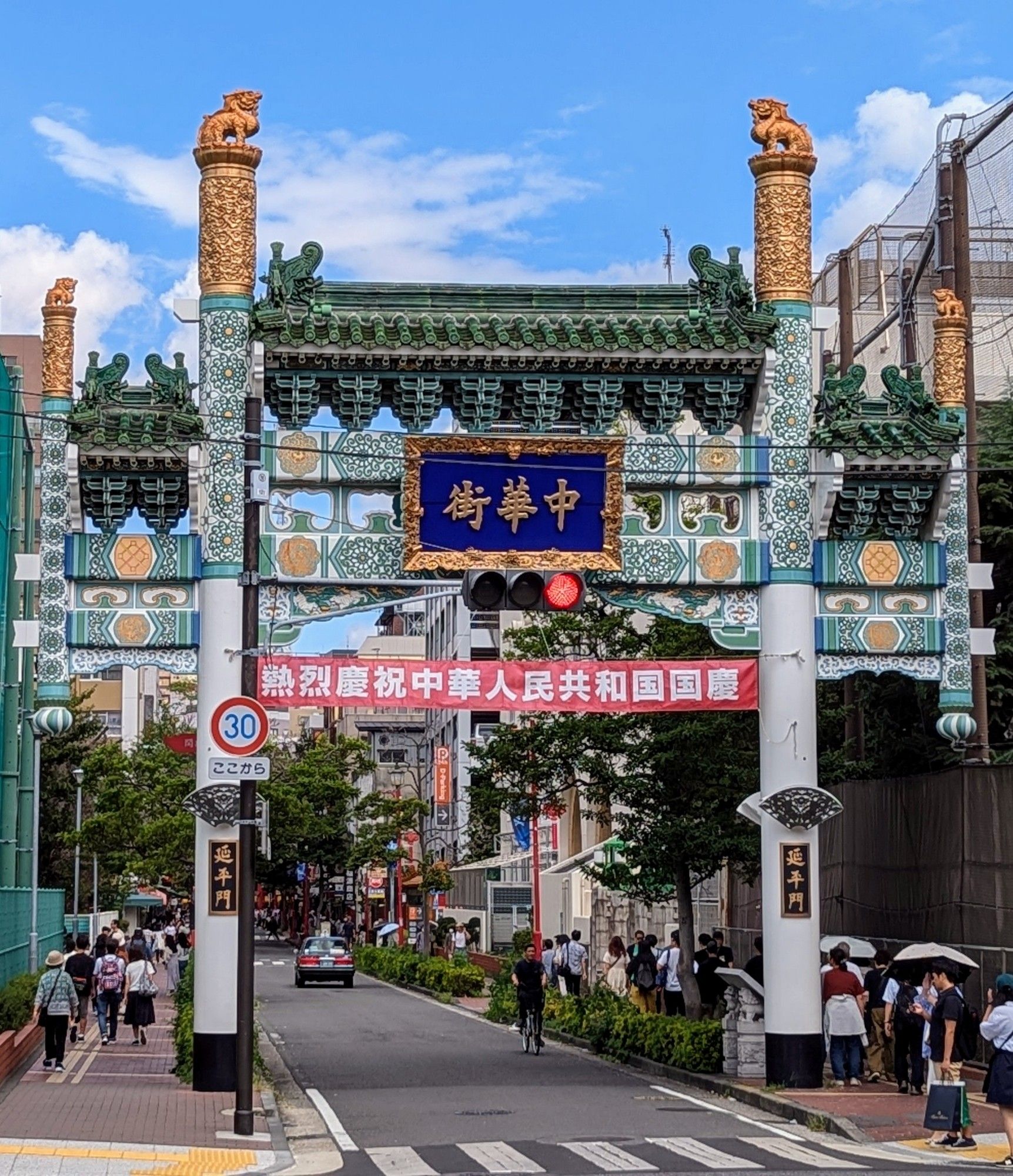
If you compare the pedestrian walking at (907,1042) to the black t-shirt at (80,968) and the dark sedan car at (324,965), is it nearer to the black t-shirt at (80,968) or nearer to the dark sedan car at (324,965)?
the black t-shirt at (80,968)

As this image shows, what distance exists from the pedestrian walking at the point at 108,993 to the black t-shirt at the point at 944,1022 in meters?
16.0

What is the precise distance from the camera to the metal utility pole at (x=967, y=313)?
81.3ft

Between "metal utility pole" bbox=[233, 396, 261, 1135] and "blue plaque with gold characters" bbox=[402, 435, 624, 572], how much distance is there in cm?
322

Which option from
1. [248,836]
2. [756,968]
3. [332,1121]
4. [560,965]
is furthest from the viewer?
[560,965]

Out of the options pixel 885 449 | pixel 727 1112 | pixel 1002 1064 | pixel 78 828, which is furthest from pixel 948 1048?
pixel 78 828

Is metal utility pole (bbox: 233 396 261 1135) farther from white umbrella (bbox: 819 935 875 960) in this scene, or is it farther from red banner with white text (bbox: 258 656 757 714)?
white umbrella (bbox: 819 935 875 960)

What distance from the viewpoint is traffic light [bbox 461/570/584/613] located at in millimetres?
18172

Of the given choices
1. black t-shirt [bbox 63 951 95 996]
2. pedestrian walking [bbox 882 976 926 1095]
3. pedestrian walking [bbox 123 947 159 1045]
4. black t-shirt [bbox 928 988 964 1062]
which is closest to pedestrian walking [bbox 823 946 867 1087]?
pedestrian walking [bbox 882 976 926 1095]

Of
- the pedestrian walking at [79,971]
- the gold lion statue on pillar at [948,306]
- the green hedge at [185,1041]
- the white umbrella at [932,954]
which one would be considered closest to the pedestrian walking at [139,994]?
the pedestrian walking at [79,971]

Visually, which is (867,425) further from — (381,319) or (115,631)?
(115,631)

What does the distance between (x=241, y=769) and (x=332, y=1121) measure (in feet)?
14.1

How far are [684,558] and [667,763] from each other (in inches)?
235

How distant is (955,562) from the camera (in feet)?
75.1

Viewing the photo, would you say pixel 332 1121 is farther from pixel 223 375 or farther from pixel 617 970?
pixel 617 970
